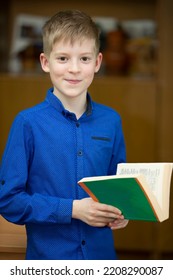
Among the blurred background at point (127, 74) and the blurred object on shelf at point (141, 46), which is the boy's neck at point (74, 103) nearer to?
the blurred background at point (127, 74)

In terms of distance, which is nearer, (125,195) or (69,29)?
(125,195)

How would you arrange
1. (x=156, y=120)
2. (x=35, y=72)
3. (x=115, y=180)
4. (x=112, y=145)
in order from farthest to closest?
(x=35, y=72) → (x=156, y=120) → (x=112, y=145) → (x=115, y=180)

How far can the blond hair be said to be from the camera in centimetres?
140

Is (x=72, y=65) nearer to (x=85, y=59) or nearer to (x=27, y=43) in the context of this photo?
(x=85, y=59)

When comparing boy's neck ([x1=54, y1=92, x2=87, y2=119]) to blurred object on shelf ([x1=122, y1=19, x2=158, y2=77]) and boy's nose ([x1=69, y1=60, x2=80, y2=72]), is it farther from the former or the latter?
blurred object on shelf ([x1=122, y1=19, x2=158, y2=77])

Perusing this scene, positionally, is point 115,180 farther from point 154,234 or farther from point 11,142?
point 154,234

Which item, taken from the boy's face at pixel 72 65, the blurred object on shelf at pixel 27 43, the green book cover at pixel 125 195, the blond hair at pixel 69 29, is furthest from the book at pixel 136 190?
the blurred object on shelf at pixel 27 43

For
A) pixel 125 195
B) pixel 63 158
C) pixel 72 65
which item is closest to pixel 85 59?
pixel 72 65

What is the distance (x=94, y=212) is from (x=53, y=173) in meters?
0.15

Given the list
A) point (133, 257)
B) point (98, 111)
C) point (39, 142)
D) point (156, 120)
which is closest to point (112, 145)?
point (98, 111)

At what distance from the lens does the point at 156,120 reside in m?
2.99

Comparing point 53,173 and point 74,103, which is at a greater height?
point 74,103

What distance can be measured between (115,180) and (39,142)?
0.26m

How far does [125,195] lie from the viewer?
130 cm
